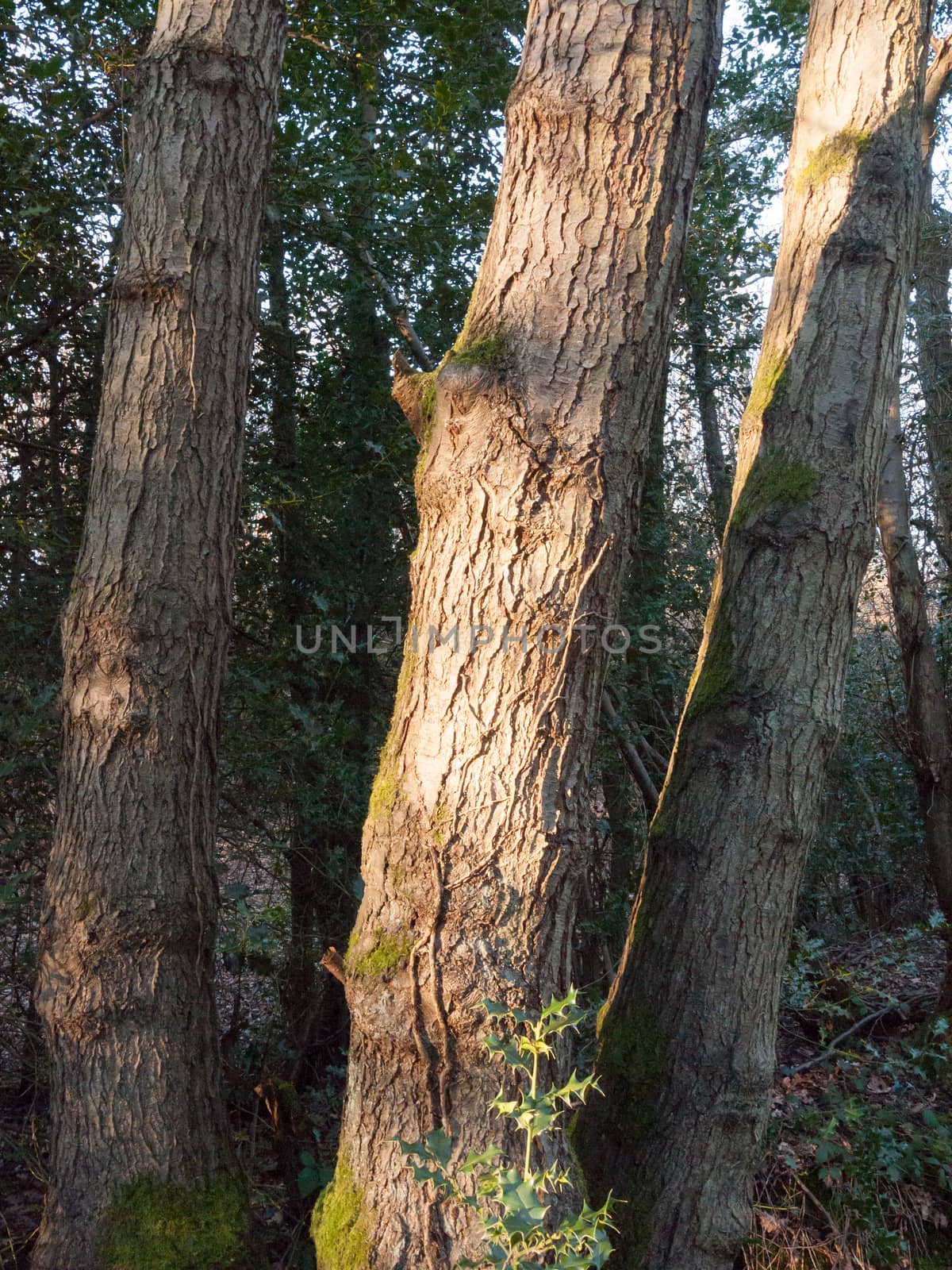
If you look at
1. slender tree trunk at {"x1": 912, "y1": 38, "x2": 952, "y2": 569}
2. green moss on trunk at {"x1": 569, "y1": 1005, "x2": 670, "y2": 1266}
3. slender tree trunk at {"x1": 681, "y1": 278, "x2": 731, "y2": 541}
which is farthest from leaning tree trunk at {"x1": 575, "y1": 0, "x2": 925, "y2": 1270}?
slender tree trunk at {"x1": 912, "y1": 38, "x2": 952, "y2": 569}

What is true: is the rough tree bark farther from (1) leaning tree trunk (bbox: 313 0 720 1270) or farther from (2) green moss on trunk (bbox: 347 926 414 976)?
(2) green moss on trunk (bbox: 347 926 414 976)

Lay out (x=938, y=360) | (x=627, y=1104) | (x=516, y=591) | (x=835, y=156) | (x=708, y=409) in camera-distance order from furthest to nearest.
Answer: (x=938, y=360), (x=708, y=409), (x=835, y=156), (x=627, y=1104), (x=516, y=591)

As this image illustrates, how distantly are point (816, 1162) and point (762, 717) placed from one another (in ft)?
6.10

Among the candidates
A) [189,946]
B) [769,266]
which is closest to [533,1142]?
[189,946]

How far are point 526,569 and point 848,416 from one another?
1351 millimetres

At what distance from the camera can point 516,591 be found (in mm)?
2002

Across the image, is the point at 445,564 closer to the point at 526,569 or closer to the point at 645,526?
the point at 526,569

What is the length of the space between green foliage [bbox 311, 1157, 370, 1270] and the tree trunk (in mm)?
3782

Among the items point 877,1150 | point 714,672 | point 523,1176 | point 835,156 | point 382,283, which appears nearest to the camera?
point 523,1176

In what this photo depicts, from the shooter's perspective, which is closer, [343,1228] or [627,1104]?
[343,1228]

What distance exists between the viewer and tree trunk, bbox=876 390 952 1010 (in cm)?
503

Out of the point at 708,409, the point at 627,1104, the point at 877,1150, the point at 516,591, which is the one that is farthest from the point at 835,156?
the point at 708,409

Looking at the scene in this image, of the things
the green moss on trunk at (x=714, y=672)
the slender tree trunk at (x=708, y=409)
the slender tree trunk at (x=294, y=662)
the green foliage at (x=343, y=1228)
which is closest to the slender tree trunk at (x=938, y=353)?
the slender tree trunk at (x=708, y=409)

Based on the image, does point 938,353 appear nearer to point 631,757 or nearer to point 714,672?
point 631,757
